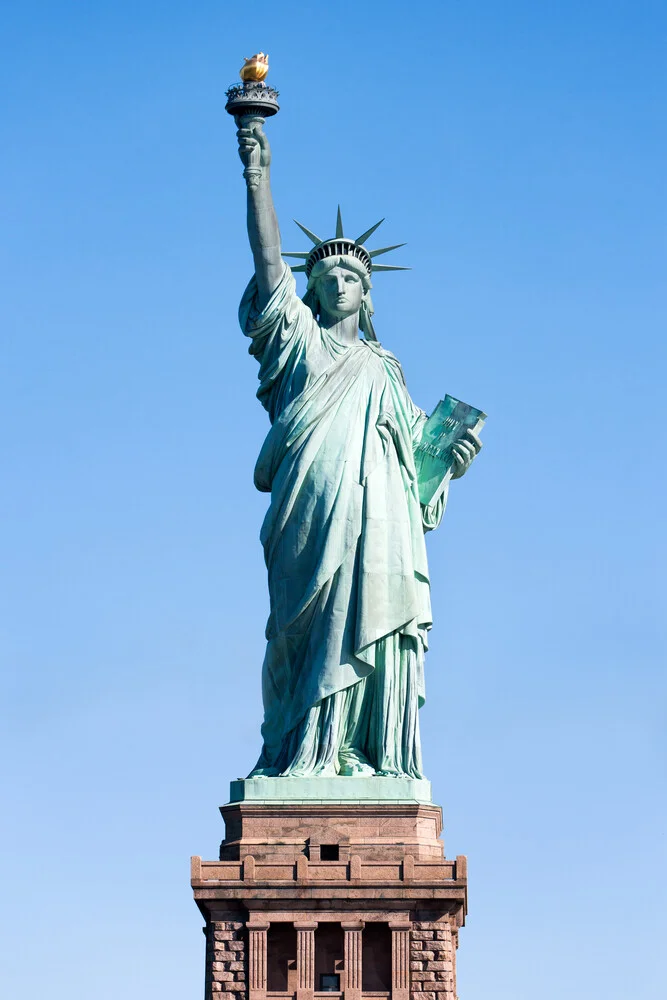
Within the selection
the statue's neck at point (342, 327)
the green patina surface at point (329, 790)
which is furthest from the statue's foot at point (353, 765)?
the statue's neck at point (342, 327)

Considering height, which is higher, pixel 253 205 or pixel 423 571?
pixel 253 205

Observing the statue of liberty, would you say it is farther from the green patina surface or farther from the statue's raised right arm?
the green patina surface

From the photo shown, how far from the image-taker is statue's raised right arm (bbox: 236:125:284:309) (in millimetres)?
40812

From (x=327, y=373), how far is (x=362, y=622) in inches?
151

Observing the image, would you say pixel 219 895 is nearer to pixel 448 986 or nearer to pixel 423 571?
pixel 448 986

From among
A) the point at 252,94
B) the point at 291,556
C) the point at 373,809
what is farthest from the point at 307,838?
the point at 252,94

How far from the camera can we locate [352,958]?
125 ft

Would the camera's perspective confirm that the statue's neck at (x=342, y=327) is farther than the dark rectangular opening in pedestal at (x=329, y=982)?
Yes

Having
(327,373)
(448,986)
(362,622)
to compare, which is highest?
(327,373)

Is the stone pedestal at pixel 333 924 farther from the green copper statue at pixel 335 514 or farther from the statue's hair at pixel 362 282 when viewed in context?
the statue's hair at pixel 362 282

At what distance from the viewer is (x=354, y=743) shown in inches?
1571

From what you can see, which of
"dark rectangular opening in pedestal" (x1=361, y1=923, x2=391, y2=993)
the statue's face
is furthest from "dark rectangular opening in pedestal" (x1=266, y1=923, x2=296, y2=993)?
the statue's face

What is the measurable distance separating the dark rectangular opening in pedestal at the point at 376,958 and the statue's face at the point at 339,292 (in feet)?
30.2

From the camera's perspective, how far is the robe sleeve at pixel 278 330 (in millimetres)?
41281
